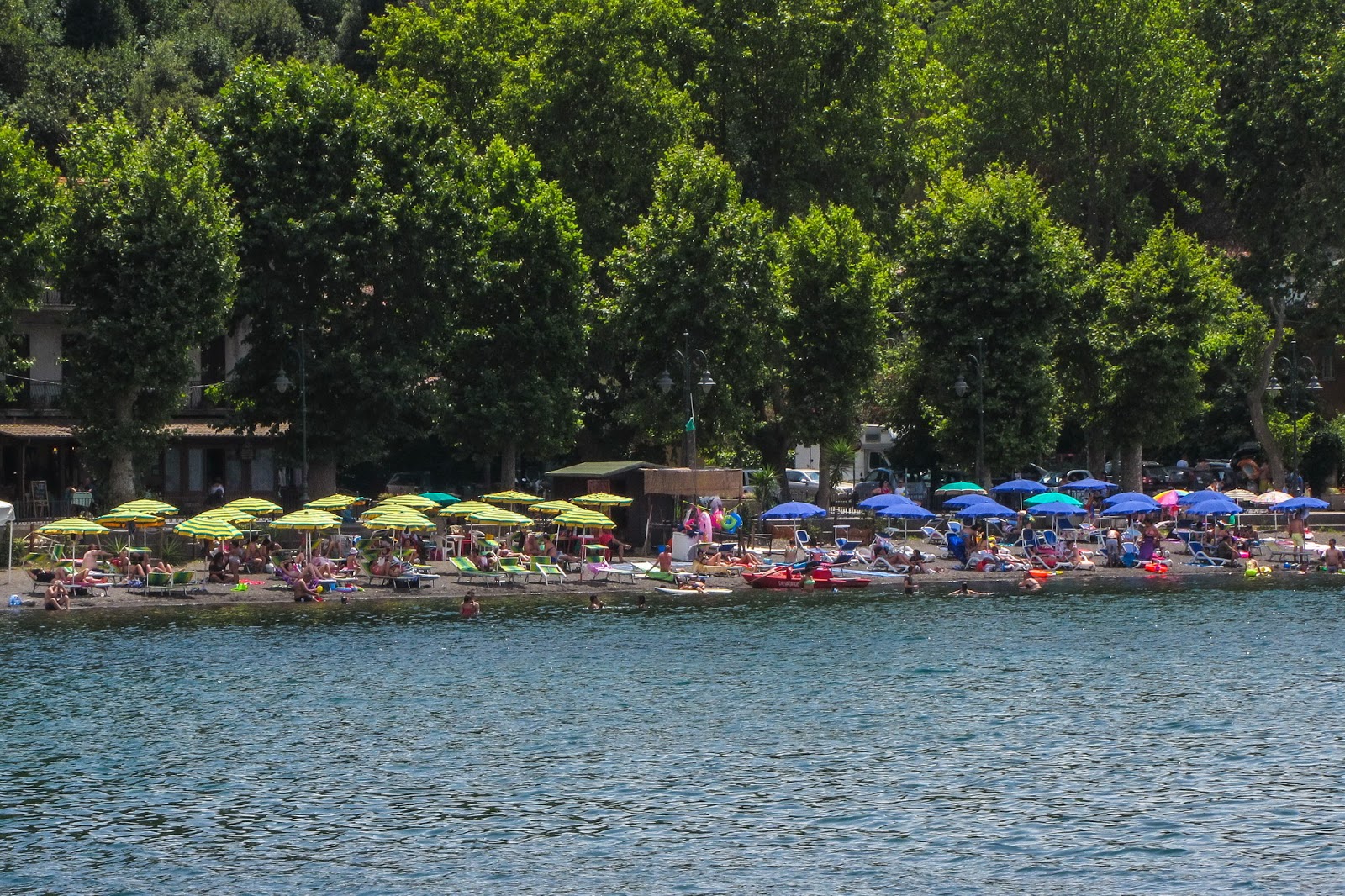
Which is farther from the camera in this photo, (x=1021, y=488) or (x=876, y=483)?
(x=876, y=483)

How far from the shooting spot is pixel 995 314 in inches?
→ 2494

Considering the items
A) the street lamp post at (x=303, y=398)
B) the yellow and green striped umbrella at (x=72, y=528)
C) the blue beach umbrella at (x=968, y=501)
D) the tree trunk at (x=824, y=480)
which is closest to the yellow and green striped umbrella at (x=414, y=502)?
the street lamp post at (x=303, y=398)

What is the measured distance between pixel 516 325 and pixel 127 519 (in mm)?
18317

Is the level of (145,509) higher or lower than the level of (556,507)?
lower

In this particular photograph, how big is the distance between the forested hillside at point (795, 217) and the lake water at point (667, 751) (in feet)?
54.3

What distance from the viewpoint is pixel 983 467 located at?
61.7 m

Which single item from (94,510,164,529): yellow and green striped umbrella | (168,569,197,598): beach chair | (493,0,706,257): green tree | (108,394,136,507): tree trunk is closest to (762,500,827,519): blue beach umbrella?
(493,0,706,257): green tree

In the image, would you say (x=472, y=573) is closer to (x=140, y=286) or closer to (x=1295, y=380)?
(x=140, y=286)

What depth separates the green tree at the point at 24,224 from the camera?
171ft

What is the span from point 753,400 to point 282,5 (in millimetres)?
60463

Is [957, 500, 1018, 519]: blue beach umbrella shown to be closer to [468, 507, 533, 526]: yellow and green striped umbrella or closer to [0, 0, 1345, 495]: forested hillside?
[0, 0, 1345, 495]: forested hillside

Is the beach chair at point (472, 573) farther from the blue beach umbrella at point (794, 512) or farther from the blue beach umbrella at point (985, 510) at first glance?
the blue beach umbrella at point (985, 510)

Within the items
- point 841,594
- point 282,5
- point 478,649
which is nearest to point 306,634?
point 478,649

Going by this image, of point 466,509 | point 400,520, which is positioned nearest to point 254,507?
point 466,509
